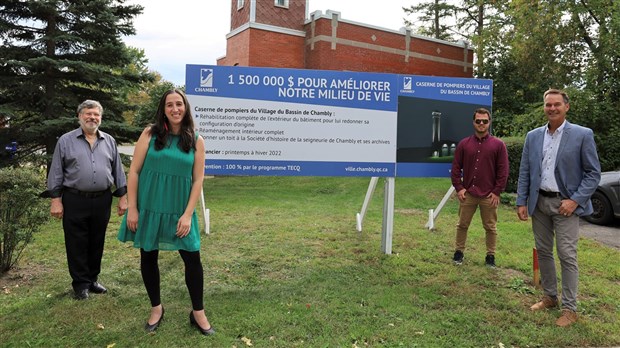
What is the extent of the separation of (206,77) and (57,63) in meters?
7.40

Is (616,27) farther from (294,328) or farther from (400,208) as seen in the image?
(294,328)

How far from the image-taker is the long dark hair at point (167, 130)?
3297 millimetres

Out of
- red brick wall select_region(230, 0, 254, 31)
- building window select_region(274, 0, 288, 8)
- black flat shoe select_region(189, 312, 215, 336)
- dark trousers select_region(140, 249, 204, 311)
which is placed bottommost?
black flat shoe select_region(189, 312, 215, 336)

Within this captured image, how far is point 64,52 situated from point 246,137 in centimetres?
897

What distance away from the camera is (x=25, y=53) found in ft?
37.0

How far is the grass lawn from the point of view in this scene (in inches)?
138

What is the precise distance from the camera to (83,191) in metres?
4.12

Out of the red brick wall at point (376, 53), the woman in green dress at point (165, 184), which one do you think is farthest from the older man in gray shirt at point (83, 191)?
the red brick wall at point (376, 53)

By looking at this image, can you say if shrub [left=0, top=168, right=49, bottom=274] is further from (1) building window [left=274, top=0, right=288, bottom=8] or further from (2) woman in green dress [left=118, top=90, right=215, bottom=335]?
(1) building window [left=274, top=0, right=288, bottom=8]

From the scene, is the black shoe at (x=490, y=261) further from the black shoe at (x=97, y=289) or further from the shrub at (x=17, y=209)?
the shrub at (x=17, y=209)

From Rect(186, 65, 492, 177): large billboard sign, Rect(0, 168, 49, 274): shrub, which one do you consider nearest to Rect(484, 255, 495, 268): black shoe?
Rect(186, 65, 492, 177): large billboard sign

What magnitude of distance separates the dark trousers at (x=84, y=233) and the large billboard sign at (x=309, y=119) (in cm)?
162

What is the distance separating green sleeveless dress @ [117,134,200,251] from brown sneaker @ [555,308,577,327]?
3202 millimetres

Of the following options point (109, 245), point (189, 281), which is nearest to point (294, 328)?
point (189, 281)
